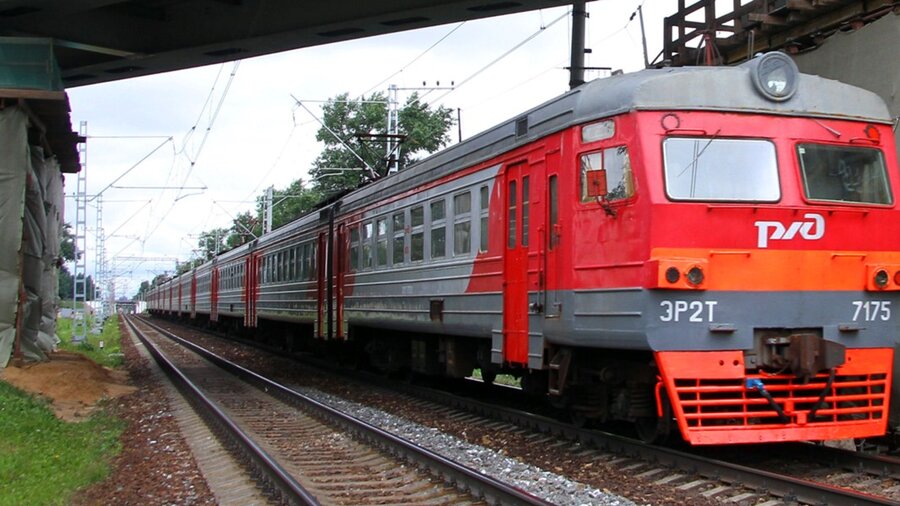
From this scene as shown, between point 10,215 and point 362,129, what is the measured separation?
33997 mm

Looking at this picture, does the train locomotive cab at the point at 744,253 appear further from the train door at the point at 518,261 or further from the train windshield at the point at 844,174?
the train door at the point at 518,261

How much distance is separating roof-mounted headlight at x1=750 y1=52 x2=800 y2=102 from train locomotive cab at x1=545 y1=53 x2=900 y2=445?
0.01m

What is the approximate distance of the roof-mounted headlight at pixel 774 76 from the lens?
7.83m

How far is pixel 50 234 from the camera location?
19.5 metres

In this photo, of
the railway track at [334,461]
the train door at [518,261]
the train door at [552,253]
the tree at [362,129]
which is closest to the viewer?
the railway track at [334,461]

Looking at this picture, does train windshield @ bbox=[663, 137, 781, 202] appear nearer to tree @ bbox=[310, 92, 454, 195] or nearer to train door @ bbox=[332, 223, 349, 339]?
train door @ bbox=[332, 223, 349, 339]

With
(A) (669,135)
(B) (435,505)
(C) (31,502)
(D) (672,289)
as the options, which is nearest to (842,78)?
(A) (669,135)

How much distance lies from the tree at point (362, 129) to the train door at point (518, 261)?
34999mm

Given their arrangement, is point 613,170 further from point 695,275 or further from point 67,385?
point 67,385

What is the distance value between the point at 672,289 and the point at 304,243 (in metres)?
14.2

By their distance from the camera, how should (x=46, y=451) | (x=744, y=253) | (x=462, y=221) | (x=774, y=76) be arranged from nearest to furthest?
(x=744, y=253), (x=774, y=76), (x=46, y=451), (x=462, y=221)

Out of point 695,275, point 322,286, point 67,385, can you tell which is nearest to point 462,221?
point 695,275

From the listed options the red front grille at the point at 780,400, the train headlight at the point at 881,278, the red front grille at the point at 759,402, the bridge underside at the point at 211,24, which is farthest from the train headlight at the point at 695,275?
the bridge underside at the point at 211,24

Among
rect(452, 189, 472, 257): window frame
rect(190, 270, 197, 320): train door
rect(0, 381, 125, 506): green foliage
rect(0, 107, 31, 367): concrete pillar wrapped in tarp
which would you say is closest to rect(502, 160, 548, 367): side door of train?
rect(452, 189, 472, 257): window frame
